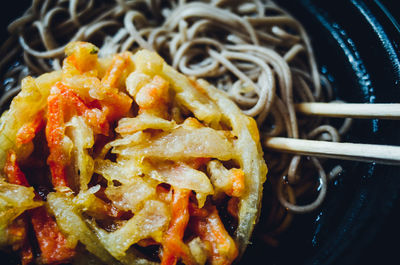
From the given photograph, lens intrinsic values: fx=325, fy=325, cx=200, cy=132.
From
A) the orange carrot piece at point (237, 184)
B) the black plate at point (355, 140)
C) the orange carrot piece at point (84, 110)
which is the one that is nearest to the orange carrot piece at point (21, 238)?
the black plate at point (355, 140)

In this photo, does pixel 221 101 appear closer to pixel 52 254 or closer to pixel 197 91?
pixel 197 91

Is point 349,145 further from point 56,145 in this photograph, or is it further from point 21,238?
point 21,238

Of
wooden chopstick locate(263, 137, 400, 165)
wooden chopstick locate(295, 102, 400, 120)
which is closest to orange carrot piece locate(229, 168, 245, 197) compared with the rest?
wooden chopstick locate(263, 137, 400, 165)

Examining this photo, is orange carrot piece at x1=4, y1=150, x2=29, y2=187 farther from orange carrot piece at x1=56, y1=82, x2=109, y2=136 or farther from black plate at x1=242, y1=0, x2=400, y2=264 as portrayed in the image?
black plate at x1=242, y1=0, x2=400, y2=264

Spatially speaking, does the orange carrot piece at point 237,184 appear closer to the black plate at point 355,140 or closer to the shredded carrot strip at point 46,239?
the black plate at point 355,140

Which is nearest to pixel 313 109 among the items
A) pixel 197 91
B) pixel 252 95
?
pixel 252 95

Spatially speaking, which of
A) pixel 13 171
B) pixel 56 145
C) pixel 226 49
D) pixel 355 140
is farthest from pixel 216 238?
pixel 226 49
